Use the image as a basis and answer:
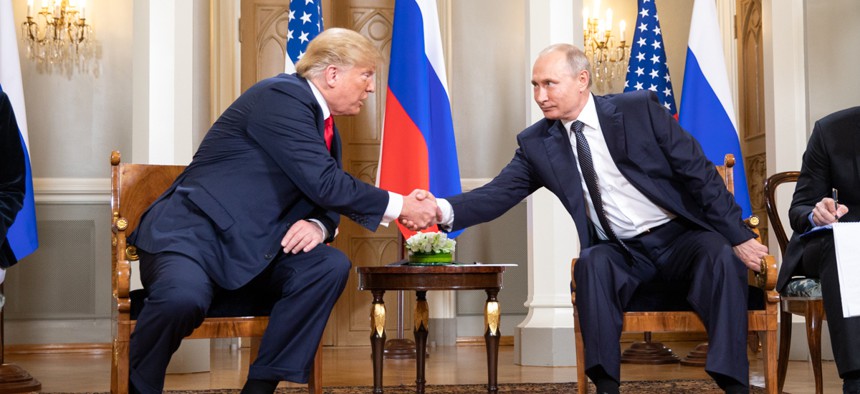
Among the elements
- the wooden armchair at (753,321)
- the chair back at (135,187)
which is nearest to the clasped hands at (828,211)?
the wooden armchair at (753,321)

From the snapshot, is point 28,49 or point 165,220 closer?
point 165,220

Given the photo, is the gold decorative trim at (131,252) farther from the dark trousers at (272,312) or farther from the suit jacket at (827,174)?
the suit jacket at (827,174)

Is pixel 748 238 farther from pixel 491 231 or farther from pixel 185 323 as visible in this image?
pixel 491 231

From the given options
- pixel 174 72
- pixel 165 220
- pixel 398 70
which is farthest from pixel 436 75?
pixel 165 220

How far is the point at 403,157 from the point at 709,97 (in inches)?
68.0

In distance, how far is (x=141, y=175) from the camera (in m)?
3.24

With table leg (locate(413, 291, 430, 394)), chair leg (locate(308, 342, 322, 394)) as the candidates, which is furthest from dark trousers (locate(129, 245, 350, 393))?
table leg (locate(413, 291, 430, 394))

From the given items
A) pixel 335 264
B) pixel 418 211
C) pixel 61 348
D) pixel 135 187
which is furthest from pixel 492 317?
pixel 61 348

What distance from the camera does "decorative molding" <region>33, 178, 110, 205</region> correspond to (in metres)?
5.98

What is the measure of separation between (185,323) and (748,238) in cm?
174

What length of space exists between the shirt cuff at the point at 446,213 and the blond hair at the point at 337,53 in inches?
22.7

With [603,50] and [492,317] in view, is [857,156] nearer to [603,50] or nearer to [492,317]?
[492,317]

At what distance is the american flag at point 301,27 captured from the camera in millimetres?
5066

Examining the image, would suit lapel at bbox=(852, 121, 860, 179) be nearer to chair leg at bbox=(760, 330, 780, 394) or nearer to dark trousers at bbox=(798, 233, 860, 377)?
dark trousers at bbox=(798, 233, 860, 377)
